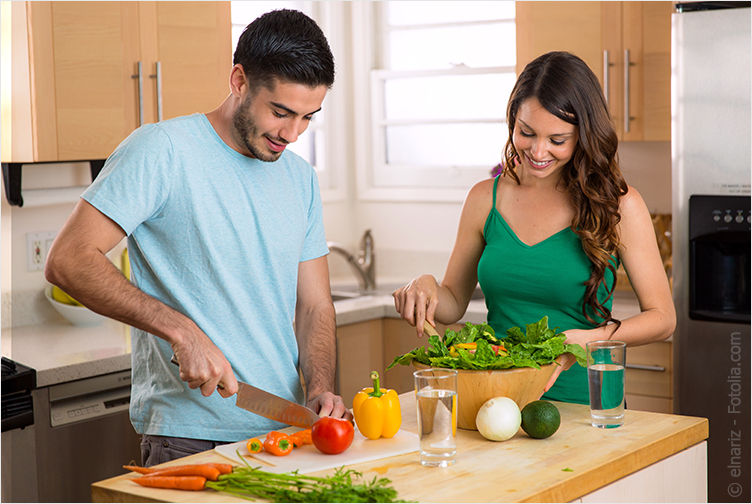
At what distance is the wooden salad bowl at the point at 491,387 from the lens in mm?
1653

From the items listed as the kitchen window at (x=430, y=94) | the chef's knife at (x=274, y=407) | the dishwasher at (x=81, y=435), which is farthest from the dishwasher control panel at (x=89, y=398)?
the kitchen window at (x=430, y=94)

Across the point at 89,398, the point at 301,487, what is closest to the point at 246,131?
the point at 301,487

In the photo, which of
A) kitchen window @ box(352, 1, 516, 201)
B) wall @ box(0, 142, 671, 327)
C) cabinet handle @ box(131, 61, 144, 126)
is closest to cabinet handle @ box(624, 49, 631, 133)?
wall @ box(0, 142, 671, 327)

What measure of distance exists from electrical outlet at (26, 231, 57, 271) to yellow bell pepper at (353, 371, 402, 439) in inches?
80.4

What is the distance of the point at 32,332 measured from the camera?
310 cm

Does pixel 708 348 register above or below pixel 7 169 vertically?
below

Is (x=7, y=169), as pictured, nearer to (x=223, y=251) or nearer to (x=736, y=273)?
(x=223, y=251)

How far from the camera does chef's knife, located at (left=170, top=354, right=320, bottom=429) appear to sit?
1.62 m

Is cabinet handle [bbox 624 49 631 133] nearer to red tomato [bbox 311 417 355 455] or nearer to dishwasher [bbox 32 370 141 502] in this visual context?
dishwasher [bbox 32 370 141 502]

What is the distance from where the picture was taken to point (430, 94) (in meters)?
4.36

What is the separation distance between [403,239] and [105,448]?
2124 millimetres

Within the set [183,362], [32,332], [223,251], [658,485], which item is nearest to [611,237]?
[658,485]

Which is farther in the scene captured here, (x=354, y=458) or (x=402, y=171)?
(x=402, y=171)

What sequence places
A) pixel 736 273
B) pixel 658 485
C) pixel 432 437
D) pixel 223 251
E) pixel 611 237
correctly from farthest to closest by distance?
pixel 736 273, pixel 611 237, pixel 223 251, pixel 658 485, pixel 432 437
